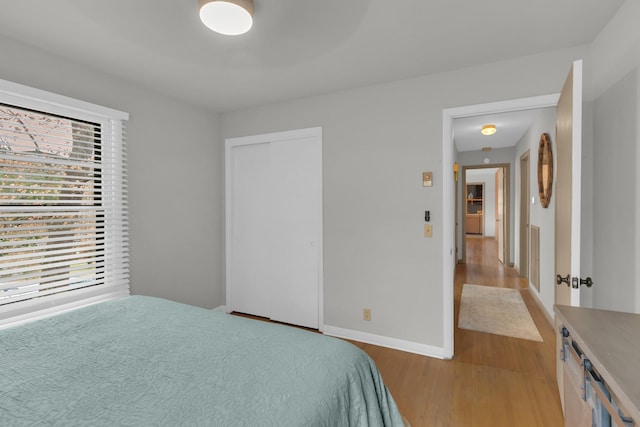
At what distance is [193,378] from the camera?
112 cm

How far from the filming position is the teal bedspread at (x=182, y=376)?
0.94 m

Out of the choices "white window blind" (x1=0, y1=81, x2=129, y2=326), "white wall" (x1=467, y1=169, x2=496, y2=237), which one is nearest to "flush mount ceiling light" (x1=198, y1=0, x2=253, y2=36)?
"white window blind" (x1=0, y1=81, x2=129, y2=326)

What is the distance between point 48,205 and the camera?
7.12 ft

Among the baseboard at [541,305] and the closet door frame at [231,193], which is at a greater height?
the closet door frame at [231,193]

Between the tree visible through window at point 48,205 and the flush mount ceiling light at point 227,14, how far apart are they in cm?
155

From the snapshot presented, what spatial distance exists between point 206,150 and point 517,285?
4938mm

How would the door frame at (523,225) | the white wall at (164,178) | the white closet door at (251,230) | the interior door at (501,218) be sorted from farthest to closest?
the interior door at (501,218) < the door frame at (523,225) < the white closet door at (251,230) < the white wall at (164,178)

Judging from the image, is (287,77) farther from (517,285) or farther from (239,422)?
(517,285)

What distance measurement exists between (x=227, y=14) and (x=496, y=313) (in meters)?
3.96

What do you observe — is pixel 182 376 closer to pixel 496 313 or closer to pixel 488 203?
pixel 496 313

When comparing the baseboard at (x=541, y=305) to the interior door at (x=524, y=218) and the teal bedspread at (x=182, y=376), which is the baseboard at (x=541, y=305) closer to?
the interior door at (x=524, y=218)

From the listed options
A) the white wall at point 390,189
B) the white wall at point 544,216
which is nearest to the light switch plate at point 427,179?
the white wall at point 390,189

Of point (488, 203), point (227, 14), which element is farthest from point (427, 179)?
point (488, 203)

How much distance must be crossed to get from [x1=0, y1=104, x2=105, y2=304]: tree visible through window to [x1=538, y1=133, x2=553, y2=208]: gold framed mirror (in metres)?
4.35
